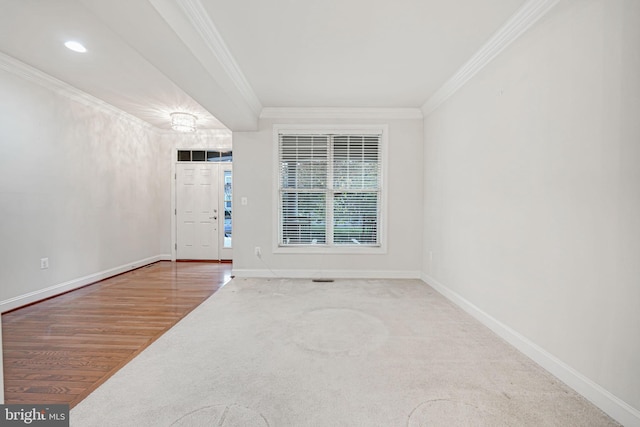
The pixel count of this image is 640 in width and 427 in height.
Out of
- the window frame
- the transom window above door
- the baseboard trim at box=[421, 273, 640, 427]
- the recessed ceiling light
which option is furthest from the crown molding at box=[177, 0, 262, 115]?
the baseboard trim at box=[421, 273, 640, 427]

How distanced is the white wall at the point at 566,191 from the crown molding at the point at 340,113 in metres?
1.37

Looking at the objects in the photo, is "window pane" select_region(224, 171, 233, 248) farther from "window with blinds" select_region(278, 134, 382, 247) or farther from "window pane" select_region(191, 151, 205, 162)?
"window with blinds" select_region(278, 134, 382, 247)

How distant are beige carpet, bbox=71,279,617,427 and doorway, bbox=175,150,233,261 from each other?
3.10m

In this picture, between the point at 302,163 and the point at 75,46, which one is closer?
Result: the point at 75,46

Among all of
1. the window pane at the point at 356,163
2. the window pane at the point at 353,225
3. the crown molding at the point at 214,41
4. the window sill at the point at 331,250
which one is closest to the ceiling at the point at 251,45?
the crown molding at the point at 214,41

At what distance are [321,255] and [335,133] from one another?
1860 mm

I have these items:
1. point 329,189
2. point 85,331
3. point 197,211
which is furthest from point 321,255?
point 197,211

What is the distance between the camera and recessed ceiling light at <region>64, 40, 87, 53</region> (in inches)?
106

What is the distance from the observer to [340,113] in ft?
14.3

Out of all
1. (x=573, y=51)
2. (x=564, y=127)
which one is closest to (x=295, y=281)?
(x=564, y=127)

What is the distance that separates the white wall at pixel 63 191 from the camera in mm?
3111

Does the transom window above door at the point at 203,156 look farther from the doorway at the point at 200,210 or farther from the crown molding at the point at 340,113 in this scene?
the crown molding at the point at 340,113

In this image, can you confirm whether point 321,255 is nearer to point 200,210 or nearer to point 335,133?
point 335,133

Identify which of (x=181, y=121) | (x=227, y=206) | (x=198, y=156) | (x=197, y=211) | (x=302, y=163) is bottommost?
(x=197, y=211)
